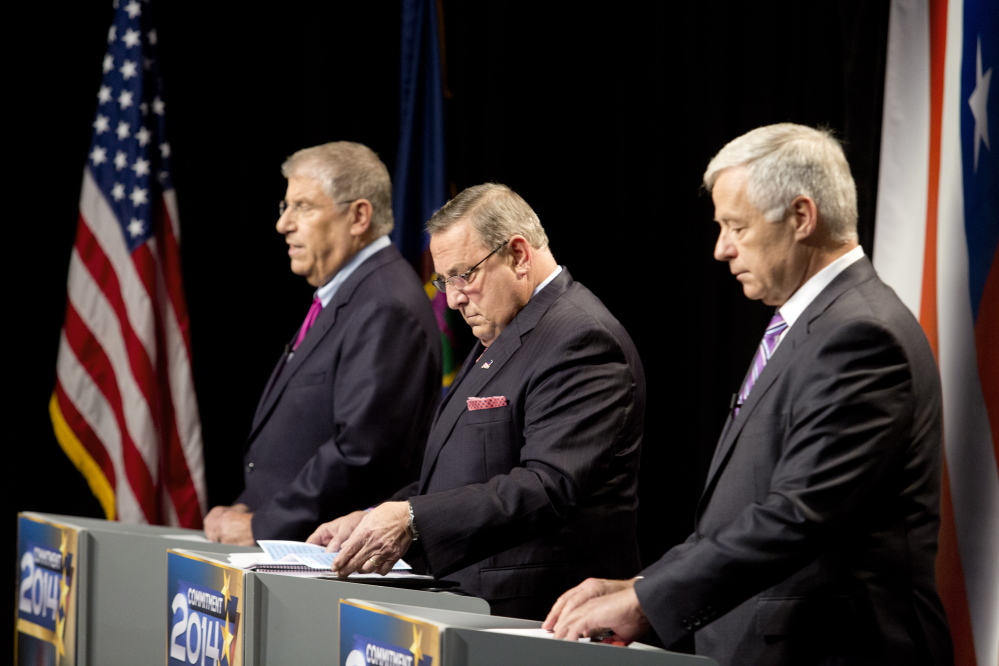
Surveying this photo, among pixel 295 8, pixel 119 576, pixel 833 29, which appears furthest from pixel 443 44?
pixel 119 576

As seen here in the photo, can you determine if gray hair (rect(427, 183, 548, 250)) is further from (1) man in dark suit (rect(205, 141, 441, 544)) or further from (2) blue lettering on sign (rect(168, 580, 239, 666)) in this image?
(2) blue lettering on sign (rect(168, 580, 239, 666))

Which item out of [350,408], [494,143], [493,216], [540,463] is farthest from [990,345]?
[494,143]

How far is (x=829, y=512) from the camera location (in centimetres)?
172

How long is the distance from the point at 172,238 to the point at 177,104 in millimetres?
609

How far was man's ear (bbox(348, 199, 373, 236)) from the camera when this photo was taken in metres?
3.33

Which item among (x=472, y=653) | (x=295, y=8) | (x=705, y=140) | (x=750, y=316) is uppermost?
(x=295, y=8)

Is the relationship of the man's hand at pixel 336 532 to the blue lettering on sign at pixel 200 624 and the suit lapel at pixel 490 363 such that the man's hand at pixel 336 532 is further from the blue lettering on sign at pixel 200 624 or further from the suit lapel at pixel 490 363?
the blue lettering on sign at pixel 200 624

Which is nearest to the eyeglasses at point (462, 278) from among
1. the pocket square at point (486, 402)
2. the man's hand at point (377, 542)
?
the pocket square at point (486, 402)

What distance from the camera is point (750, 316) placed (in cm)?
348

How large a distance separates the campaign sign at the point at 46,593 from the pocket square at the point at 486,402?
981mm

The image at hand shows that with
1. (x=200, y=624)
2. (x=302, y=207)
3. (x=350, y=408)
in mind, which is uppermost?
(x=302, y=207)

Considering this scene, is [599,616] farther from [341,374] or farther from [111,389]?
[111,389]

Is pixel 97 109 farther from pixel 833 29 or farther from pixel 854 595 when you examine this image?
pixel 854 595

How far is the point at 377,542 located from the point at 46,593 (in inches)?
41.6
